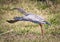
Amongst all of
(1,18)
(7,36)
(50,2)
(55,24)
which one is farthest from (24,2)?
(7,36)

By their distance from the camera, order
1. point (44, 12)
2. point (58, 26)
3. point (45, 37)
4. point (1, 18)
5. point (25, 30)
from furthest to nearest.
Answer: point (44, 12), point (1, 18), point (58, 26), point (25, 30), point (45, 37)

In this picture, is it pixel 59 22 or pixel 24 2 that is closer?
pixel 59 22

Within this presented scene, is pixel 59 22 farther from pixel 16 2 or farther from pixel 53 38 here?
pixel 16 2

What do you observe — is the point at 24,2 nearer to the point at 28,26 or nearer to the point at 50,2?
the point at 50,2

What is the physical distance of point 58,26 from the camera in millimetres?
7566

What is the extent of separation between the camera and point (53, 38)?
648 cm

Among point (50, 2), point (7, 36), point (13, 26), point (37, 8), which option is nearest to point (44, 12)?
point (37, 8)

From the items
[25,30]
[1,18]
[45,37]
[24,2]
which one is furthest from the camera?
[24,2]

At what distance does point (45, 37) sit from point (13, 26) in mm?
1448

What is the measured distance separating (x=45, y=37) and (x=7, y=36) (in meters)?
0.97

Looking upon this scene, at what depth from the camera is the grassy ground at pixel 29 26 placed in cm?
648

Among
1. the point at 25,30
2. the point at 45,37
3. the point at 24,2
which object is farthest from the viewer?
the point at 24,2

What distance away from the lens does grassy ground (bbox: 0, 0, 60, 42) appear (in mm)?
6481

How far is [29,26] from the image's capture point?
25.0 ft
